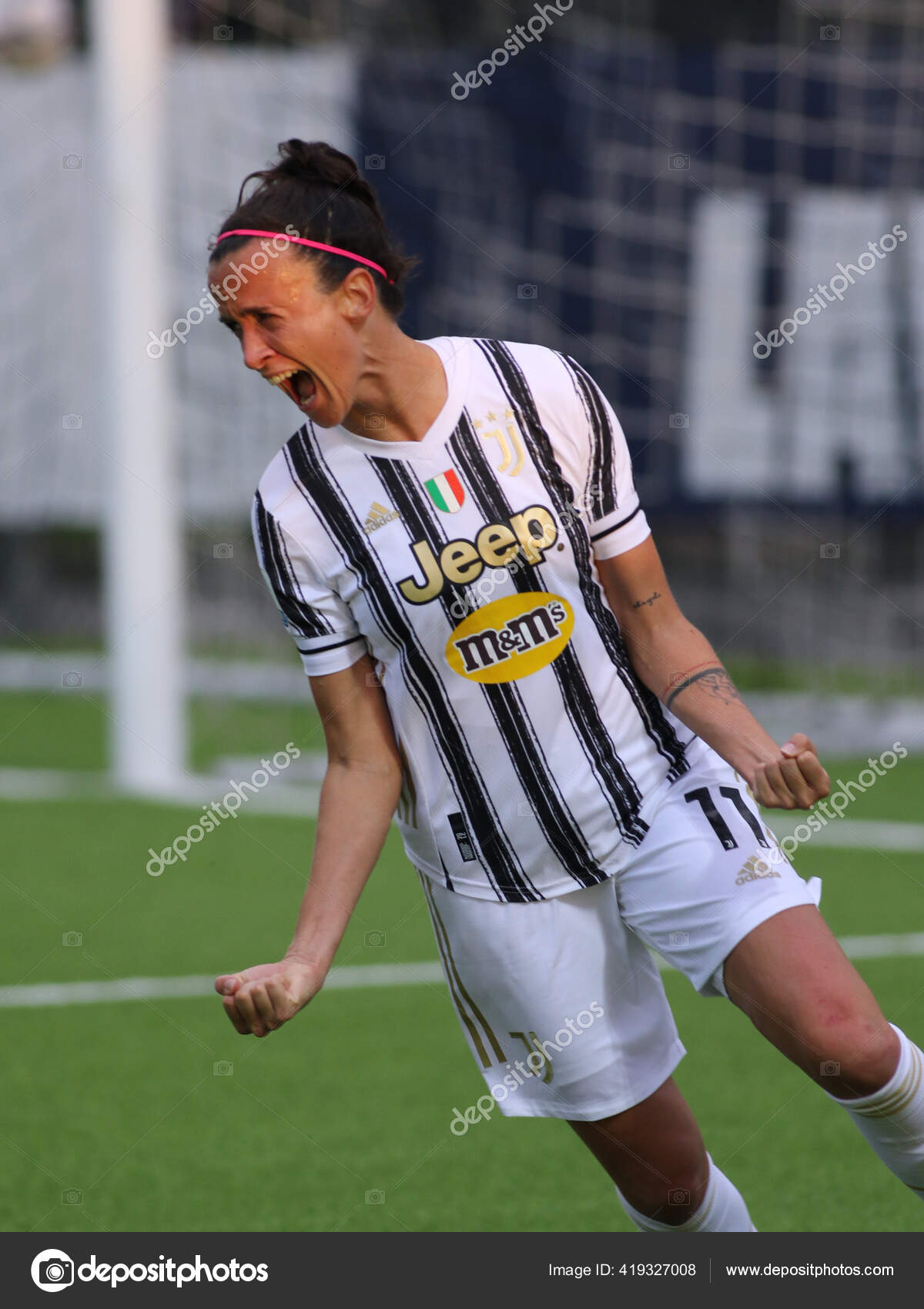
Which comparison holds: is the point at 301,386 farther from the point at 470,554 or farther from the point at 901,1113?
the point at 901,1113

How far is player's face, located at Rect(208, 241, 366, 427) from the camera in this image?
2.83 m

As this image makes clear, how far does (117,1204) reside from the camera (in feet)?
13.4

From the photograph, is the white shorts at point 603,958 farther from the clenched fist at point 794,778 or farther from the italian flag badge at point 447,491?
the italian flag badge at point 447,491

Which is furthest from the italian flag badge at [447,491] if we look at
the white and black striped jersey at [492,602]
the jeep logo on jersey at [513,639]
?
the jeep logo on jersey at [513,639]

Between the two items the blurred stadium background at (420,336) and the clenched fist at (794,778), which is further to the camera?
the blurred stadium background at (420,336)

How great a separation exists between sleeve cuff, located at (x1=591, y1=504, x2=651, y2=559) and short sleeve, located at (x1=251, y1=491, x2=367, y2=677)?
0.46 meters

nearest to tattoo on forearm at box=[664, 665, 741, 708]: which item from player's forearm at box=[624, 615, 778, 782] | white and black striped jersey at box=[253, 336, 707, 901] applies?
player's forearm at box=[624, 615, 778, 782]

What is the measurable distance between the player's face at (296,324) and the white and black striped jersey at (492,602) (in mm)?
192

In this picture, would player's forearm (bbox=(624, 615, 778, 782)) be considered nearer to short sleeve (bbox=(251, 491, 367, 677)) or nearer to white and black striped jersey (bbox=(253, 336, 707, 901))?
white and black striped jersey (bbox=(253, 336, 707, 901))

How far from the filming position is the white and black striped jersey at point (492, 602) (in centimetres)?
304

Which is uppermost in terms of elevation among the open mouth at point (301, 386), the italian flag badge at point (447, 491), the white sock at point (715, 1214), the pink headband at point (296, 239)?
the pink headband at point (296, 239)

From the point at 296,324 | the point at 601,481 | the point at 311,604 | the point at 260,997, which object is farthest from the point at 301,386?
the point at 260,997

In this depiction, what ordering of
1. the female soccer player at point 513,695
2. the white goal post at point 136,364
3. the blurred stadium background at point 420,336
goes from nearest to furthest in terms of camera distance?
the female soccer player at point 513,695
the blurred stadium background at point 420,336
the white goal post at point 136,364

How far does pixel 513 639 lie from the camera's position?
308 cm
